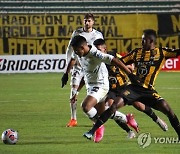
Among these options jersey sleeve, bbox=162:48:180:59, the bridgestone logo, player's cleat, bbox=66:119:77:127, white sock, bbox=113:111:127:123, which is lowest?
the bridgestone logo

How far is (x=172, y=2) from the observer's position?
35.2m

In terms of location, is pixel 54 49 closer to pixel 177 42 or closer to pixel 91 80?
pixel 177 42

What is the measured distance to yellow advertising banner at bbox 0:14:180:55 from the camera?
3069 cm

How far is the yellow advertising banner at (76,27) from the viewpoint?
3069cm

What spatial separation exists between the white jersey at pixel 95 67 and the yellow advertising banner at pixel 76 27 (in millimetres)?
19470

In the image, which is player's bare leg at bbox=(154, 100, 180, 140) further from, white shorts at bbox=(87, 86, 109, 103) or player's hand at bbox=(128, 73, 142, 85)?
white shorts at bbox=(87, 86, 109, 103)

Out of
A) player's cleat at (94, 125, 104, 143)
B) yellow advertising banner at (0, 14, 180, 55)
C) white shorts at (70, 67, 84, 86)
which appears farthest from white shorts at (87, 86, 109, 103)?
yellow advertising banner at (0, 14, 180, 55)

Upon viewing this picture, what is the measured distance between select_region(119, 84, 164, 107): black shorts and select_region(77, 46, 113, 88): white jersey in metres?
0.51

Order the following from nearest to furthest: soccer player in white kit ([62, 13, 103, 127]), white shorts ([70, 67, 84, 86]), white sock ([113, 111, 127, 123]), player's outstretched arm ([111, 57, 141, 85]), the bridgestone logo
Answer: player's outstretched arm ([111, 57, 141, 85]) < white sock ([113, 111, 127, 123]) < soccer player in white kit ([62, 13, 103, 127]) < white shorts ([70, 67, 84, 86]) < the bridgestone logo

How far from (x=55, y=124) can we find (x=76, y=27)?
1835 cm

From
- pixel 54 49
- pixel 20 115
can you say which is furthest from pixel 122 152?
pixel 54 49

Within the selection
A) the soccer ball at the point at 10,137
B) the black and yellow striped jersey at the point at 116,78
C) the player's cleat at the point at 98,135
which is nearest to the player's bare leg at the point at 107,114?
the player's cleat at the point at 98,135

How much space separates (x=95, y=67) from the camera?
35.3 ft

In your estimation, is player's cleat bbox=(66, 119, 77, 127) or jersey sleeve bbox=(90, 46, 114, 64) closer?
jersey sleeve bbox=(90, 46, 114, 64)
